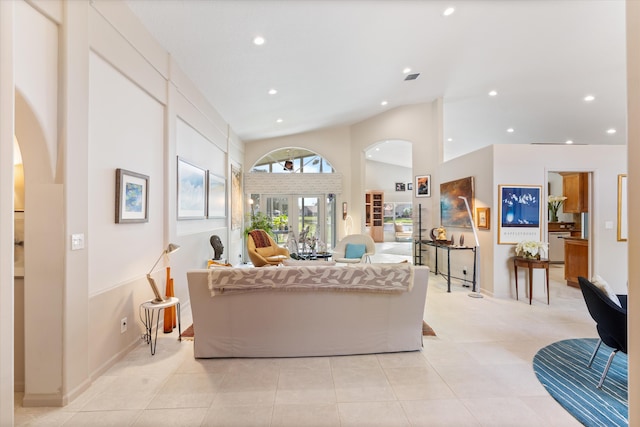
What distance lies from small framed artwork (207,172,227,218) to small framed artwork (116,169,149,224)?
228 cm

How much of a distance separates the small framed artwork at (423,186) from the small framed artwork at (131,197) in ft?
18.7

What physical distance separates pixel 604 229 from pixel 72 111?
6.99 m

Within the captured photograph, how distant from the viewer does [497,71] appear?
512cm

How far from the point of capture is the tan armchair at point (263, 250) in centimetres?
545

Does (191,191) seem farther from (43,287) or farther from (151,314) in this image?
(43,287)

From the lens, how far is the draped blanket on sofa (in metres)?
2.57

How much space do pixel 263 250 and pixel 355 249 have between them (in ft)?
6.14

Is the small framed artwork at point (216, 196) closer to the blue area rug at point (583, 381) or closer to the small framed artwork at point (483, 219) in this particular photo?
the small framed artwork at point (483, 219)

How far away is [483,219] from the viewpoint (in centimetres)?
503

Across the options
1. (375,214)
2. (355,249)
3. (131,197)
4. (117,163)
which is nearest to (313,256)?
(355,249)

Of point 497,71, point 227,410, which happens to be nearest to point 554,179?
point 497,71

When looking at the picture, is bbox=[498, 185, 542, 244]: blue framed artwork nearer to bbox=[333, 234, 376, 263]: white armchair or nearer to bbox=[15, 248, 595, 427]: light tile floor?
bbox=[15, 248, 595, 427]: light tile floor

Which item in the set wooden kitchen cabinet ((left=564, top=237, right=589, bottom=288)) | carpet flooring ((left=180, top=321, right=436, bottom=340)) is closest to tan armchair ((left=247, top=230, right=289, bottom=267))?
carpet flooring ((left=180, top=321, right=436, bottom=340))

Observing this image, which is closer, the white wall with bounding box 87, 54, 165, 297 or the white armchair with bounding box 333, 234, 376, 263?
the white wall with bounding box 87, 54, 165, 297
